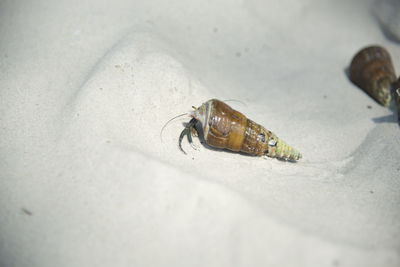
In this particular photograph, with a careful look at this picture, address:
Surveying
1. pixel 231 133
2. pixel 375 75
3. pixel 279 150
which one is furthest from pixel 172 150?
pixel 375 75

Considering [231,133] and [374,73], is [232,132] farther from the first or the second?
[374,73]

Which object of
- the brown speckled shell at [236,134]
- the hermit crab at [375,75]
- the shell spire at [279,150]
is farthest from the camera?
the hermit crab at [375,75]

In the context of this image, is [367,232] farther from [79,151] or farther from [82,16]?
[82,16]

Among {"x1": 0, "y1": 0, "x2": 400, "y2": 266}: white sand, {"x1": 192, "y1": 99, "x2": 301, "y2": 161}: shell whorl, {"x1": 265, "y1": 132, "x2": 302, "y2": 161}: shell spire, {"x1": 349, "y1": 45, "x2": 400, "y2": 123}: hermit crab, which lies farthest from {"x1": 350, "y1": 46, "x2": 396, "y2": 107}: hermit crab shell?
{"x1": 192, "y1": 99, "x2": 301, "y2": 161}: shell whorl

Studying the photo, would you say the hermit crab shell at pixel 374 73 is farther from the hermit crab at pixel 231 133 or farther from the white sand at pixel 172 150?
the hermit crab at pixel 231 133

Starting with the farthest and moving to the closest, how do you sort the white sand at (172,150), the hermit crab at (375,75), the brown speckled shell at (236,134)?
the hermit crab at (375,75) < the brown speckled shell at (236,134) < the white sand at (172,150)

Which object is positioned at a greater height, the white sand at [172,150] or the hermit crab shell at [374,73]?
the hermit crab shell at [374,73]

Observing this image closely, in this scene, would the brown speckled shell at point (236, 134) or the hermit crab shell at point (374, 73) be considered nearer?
the brown speckled shell at point (236, 134)

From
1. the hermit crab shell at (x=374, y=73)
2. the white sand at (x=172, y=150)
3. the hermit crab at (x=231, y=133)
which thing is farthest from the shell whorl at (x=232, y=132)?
the hermit crab shell at (x=374, y=73)

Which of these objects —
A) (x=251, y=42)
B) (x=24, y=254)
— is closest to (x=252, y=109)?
(x=251, y=42)
